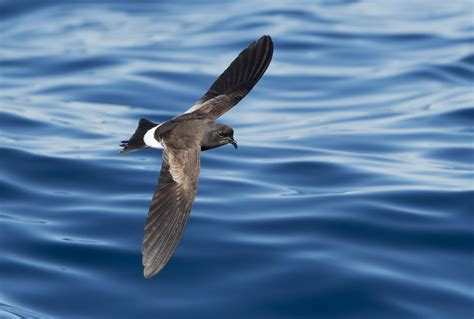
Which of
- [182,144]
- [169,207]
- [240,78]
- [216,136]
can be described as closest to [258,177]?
[240,78]

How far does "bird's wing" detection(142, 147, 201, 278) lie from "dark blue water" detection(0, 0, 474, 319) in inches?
54.3

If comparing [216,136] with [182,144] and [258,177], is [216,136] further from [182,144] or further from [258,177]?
[258,177]

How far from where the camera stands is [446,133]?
37.2 ft

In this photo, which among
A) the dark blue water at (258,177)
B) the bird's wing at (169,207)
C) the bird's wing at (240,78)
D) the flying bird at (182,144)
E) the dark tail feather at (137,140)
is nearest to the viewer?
the bird's wing at (169,207)

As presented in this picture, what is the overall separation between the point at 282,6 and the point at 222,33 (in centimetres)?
218

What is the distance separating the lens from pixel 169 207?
5.81m

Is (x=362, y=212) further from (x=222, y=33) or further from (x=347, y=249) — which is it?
(x=222, y=33)

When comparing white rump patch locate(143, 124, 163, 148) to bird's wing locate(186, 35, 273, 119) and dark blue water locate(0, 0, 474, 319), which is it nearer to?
bird's wing locate(186, 35, 273, 119)

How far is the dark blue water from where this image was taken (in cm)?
730

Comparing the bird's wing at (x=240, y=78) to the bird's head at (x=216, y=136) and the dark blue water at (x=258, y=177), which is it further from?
the dark blue water at (x=258, y=177)

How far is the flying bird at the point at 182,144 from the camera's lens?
218 inches

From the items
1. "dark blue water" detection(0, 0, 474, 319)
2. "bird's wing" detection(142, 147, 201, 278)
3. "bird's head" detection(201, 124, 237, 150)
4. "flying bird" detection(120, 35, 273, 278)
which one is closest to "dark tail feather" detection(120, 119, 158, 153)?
"flying bird" detection(120, 35, 273, 278)

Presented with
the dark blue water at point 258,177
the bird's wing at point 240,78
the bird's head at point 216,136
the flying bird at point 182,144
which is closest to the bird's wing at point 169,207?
the flying bird at point 182,144

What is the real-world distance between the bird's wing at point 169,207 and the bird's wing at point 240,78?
0.92m
